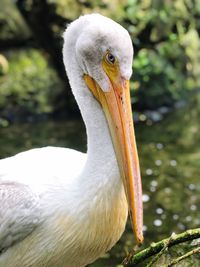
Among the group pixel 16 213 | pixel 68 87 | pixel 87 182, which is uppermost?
pixel 87 182

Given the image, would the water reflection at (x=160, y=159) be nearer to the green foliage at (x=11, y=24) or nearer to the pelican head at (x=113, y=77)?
the green foliage at (x=11, y=24)

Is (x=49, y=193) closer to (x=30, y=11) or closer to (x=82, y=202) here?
(x=82, y=202)

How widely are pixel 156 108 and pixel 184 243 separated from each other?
843 centimetres

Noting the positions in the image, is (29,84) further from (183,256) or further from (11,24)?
(183,256)

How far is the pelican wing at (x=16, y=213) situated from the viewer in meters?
3.40

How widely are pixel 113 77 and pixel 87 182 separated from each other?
0.55 m

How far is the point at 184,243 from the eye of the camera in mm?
2973

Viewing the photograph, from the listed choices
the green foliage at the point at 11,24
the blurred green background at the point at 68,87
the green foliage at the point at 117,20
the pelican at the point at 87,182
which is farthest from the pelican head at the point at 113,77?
the green foliage at the point at 11,24

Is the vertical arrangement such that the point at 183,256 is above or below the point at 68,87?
above

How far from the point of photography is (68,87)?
1075 centimetres

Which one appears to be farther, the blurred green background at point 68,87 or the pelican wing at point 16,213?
the blurred green background at point 68,87

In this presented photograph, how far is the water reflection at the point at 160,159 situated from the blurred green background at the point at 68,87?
2 cm

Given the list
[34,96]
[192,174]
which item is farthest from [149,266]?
[34,96]

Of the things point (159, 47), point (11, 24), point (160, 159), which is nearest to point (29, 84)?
point (11, 24)
